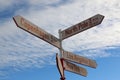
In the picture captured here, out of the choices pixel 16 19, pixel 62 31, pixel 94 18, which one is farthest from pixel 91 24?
pixel 16 19

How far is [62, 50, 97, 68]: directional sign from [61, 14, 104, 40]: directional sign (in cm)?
62

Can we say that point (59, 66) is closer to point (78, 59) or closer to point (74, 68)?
point (74, 68)

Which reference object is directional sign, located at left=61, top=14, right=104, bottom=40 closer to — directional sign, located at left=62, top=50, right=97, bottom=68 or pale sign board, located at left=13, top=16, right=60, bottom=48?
pale sign board, located at left=13, top=16, right=60, bottom=48

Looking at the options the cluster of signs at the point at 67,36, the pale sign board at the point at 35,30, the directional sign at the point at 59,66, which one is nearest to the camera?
the pale sign board at the point at 35,30

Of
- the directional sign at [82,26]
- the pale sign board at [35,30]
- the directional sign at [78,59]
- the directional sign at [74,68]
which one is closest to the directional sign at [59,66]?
the directional sign at [74,68]

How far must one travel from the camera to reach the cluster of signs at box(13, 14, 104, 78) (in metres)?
11.5

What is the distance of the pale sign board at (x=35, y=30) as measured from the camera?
11.1m

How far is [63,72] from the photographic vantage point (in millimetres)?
11852

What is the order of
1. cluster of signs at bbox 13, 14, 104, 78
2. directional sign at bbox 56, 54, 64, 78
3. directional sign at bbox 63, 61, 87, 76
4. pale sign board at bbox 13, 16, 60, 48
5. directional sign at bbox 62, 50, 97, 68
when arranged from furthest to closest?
directional sign at bbox 62, 50, 97, 68, directional sign at bbox 63, 61, 87, 76, cluster of signs at bbox 13, 14, 104, 78, directional sign at bbox 56, 54, 64, 78, pale sign board at bbox 13, 16, 60, 48

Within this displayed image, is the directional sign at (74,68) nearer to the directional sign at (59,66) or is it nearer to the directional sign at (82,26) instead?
the directional sign at (59,66)

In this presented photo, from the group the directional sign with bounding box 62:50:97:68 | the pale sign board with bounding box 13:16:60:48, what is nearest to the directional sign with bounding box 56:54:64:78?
the directional sign with bounding box 62:50:97:68

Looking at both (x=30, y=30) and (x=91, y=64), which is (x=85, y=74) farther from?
(x=30, y=30)

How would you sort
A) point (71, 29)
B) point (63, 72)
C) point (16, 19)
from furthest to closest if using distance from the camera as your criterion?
point (71, 29), point (63, 72), point (16, 19)

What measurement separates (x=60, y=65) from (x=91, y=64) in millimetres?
1923
